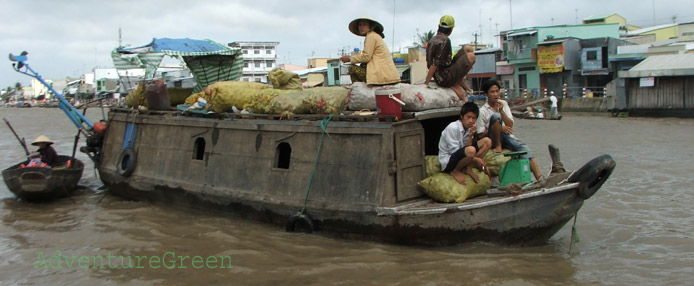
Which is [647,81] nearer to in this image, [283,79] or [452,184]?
[283,79]

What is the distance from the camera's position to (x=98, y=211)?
9594mm

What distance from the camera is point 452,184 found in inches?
256

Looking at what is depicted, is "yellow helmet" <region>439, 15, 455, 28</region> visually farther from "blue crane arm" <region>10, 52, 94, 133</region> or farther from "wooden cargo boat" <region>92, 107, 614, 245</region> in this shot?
"blue crane arm" <region>10, 52, 94, 133</region>

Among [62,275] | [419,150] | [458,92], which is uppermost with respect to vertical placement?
[458,92]

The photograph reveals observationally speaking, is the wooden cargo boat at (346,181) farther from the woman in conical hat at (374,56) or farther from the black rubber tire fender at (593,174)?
the woman in conical hat at (374,56)

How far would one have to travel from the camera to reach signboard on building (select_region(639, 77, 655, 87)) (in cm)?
2508

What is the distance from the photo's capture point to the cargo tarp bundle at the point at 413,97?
6910 mm

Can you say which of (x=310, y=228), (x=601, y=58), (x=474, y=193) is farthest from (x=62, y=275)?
(x=601, y=58)

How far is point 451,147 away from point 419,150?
1.42ft

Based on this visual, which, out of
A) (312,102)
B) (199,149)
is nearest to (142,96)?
(199,149)

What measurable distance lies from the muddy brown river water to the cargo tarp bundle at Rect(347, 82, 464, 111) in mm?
1693

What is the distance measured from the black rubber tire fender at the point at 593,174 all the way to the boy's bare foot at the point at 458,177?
1156 millimetres

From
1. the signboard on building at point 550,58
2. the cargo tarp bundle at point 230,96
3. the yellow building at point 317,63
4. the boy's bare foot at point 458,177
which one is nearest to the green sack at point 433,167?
the boy's bare foot at point 458,177

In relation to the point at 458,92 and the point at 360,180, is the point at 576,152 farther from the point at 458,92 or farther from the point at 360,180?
the point at 360,180
